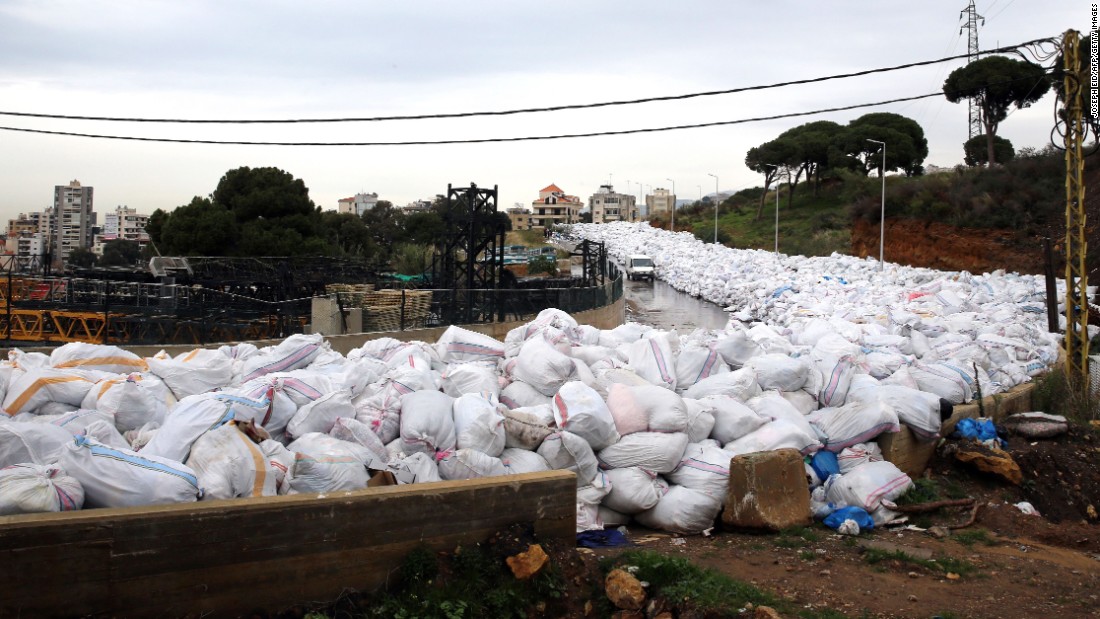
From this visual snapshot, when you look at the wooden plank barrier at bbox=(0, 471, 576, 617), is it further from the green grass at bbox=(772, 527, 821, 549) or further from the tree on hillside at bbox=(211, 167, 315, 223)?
the tree on hillside at bbox=(211, 167, 315, 223)

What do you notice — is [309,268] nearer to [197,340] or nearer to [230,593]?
[197,340]

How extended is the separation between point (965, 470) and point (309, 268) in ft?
65.8

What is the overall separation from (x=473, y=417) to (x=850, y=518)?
8.70ft

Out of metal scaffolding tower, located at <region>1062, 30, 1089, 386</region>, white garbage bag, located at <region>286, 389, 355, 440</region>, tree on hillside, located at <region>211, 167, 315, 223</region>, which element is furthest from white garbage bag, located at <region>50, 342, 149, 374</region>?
tree on hillside, located at <region>211, 167, 315, 223</region>

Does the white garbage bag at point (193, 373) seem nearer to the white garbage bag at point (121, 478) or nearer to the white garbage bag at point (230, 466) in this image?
the white garbage bag at point (230, 466)

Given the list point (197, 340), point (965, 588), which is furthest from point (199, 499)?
point (197, 340)

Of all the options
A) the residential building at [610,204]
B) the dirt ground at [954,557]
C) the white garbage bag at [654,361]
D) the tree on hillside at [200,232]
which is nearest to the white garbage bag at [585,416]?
the dirt ground at [954,557]

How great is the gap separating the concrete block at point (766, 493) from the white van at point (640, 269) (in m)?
34.1

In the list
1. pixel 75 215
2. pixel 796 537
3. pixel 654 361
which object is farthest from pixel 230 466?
pixel 75 215

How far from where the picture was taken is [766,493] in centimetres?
589

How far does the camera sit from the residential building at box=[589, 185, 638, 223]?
144375 millimetres

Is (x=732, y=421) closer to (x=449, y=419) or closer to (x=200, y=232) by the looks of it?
(x=449, y=419)

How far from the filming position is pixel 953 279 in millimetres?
21250

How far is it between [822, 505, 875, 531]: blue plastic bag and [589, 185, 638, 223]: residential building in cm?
13622
